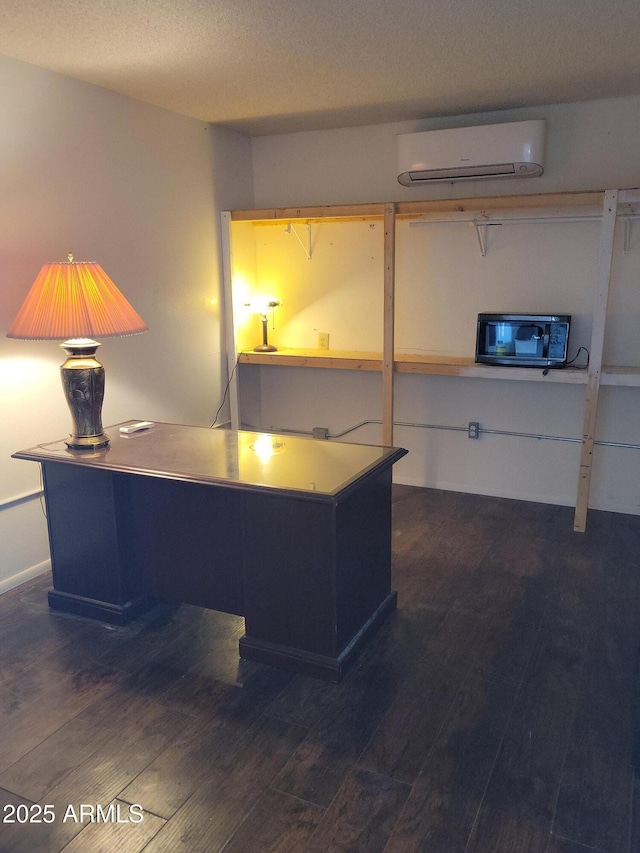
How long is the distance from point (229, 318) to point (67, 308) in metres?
1.88

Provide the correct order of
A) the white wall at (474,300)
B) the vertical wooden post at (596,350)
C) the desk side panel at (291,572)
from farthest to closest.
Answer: the white wall at (474,300), the vertical wooden post at (596,350), the desk side panel at (291,572)

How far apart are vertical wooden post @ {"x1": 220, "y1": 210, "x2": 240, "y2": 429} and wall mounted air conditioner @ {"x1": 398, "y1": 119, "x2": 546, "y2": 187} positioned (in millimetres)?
1155

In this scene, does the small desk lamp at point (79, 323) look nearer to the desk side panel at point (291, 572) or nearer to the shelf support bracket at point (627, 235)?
the desk side panel at point (291, 572)

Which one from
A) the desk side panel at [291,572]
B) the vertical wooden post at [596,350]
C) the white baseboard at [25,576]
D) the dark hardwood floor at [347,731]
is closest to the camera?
the dark hardwood floor at [347,731]

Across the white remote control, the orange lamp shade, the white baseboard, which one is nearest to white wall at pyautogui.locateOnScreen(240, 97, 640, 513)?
the white remote control

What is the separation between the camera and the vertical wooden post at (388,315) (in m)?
3.75

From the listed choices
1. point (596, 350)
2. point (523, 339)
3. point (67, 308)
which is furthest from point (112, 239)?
point (596, 350)

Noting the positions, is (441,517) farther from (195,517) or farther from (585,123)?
(585,123)

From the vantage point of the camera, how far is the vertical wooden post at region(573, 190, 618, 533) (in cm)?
327

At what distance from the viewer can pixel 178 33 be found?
2.47 metres

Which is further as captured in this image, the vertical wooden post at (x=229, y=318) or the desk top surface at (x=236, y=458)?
the vertical wooden post at (x=229, y=318)

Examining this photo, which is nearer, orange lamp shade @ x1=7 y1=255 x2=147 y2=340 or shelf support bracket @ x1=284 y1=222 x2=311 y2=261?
orange lamp shade @ x1=7 y1=255 x2=147 y2=340

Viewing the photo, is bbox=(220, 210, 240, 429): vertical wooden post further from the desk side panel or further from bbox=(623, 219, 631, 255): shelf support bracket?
bbox=(623, 219, 631, 255): shelf support bracket

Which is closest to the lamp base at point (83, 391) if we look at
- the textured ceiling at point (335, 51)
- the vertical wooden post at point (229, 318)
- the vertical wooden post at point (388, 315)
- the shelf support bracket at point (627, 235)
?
the textured ceiling at point (335, 51)
